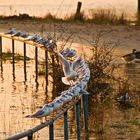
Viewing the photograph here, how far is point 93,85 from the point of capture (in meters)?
14.0

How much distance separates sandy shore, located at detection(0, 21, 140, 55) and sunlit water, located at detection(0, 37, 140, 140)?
7.23m

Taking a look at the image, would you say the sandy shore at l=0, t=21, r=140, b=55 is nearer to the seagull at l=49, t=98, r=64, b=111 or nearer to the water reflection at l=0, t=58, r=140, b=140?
the water reflection at l=0, t=58, r=140, b=140

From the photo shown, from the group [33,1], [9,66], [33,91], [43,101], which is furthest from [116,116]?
[33,1]

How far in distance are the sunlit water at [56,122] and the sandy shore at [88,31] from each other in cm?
723

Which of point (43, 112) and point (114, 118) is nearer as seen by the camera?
point (43, 112)

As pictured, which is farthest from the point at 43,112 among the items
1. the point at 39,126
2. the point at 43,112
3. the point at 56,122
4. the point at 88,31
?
the point at 88,31

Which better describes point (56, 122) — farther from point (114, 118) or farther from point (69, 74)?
point (69, 74)

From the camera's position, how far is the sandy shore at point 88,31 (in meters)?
25.7

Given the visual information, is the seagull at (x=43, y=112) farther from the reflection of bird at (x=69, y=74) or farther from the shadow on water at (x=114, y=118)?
the shadow on water at (x=114, y=118)

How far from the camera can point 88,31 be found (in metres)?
29.4

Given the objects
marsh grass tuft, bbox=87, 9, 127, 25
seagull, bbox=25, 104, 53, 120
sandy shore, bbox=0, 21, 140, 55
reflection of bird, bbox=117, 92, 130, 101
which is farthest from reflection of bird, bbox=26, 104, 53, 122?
marsh grass tuft, bbox=87, 9, 127, 25

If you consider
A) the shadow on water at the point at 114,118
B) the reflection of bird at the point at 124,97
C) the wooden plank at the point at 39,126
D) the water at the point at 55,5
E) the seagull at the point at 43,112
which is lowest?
the shadow on water at the point at 114,118

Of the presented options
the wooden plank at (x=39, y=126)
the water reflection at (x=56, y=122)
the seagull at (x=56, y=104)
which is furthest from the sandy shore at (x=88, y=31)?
the wooden plank at (x=39, y=126)

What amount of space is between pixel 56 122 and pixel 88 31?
57.1 ft
